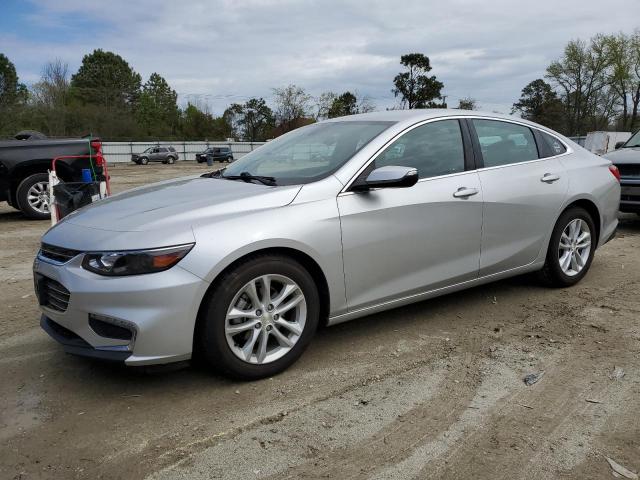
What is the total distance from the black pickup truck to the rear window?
276 inches

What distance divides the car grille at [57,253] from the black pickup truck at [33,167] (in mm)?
6262

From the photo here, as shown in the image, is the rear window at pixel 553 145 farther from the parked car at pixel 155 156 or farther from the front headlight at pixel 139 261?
the parked car at pixel 155 156

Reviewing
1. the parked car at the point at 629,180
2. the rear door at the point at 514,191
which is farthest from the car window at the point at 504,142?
the parked car at the point at 629,180

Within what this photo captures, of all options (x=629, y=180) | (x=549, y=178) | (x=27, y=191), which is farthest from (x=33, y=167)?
(x=629, y=180)

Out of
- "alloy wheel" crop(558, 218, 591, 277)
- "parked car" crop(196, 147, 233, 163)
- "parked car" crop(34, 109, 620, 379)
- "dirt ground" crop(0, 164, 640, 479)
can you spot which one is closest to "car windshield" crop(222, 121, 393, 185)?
"parked car" crop(34, 109, 620, 379)

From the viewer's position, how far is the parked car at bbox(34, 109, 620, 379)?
9.43ft

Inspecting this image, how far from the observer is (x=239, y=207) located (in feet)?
10.4

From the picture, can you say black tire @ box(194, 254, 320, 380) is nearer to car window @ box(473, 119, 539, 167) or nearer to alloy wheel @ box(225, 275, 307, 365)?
alloy wheel @ box(225, 275, 307, 365)

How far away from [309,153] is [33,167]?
736 cm

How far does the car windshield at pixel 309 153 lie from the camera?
3658 mm

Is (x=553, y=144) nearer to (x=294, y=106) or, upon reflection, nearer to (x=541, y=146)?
(x=541, y=146)

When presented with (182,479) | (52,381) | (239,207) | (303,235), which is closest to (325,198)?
(303,235)

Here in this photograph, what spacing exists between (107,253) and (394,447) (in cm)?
173

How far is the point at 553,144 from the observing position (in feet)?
15.9
